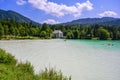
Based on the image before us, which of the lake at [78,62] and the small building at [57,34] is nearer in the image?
the lake at [78,62]

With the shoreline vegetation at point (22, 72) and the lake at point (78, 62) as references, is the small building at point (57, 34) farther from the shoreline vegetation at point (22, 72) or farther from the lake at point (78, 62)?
the shoreline vegetation at point (22, 72)

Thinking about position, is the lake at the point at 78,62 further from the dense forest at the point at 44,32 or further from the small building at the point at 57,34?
the small building at the point at 57,34

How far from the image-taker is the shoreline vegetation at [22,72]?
41.3 ft

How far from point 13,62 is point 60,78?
8381mm

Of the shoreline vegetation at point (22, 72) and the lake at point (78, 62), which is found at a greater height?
the shoreline vegetation at point (22, 72)

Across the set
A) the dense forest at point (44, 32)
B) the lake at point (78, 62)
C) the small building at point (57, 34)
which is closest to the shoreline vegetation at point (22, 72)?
the lake at point (78, 62)

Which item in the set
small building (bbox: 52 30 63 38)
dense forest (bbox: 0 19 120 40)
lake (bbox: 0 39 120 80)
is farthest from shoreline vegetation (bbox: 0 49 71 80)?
small building (bbox: 52 30 63 38)

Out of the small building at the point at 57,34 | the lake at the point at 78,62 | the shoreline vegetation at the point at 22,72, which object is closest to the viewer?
the shoreline vegetation at the point at 22,72

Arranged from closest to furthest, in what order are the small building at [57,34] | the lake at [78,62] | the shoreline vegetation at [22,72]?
the shoreline vegetation at [22,72], the lake at [78,62], the small building at [57,34]

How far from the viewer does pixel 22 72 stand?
595 inches

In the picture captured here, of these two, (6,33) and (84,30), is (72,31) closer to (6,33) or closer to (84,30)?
(84,30)

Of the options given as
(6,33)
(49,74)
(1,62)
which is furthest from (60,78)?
(6,33)

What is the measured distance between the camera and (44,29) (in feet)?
559

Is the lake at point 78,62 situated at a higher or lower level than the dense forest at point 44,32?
lower
